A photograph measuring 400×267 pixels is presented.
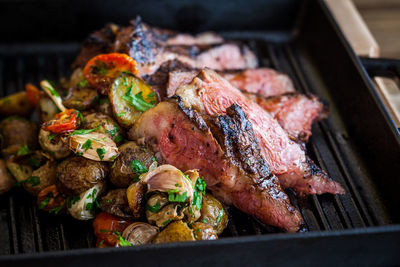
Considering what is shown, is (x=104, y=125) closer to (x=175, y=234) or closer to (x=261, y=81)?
(x=175, y=234)

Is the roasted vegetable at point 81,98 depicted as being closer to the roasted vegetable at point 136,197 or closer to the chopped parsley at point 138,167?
the chopped parsley at point 138,167

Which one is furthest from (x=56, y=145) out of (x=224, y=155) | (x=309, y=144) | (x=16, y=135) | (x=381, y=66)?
(x=381, y=66)

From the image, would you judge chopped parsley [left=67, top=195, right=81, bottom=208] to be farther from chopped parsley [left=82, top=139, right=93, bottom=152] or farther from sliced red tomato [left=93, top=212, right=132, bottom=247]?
chopped parsley [left=82, top=139, right=93, bottom=152]

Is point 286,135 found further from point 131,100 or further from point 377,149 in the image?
point 131,100

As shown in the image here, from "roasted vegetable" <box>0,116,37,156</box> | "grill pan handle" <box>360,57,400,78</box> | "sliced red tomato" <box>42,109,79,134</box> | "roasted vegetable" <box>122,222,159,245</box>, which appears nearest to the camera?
"roasted vegetable" <box>122,222,159,245</box>

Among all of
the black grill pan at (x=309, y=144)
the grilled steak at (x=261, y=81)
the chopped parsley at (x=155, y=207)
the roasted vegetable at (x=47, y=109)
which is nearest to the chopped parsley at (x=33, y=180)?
the black grill pan at (x=309, y=144)

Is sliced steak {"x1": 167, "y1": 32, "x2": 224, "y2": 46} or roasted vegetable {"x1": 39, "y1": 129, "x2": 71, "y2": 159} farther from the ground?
sliced steak {"x1": 167, "y1": 32, "x2": 224, "y2": 46}

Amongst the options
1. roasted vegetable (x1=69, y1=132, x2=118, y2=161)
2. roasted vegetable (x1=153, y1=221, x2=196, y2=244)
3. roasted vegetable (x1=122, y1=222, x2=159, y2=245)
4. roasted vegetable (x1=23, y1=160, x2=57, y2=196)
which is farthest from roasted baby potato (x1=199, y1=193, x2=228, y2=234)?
roasted vegetable (x1=23, y1=160, x2=57, y2=196)

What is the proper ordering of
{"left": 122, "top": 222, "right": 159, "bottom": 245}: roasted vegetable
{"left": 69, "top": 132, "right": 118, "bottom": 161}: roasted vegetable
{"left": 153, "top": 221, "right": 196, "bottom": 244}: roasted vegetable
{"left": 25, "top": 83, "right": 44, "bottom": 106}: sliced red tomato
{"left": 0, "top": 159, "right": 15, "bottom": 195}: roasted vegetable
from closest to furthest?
{"left": 153, "top": 221, "right": 196, "bottom": 244}: roasted vegetable
{"left": 122, "top": 222, "right": 159, "bottom": 245}: roasted vegetable
{"left": 69, "top": 132, "right": 118, "bottom": 161}: roasted vegetable
{"left": 0, "top": 159, "right": 15, "bottom": 195}: roasted vegetable
{"left": 25, "top": 83, "right": 44, "bottom": 106}: sliced red tomato
